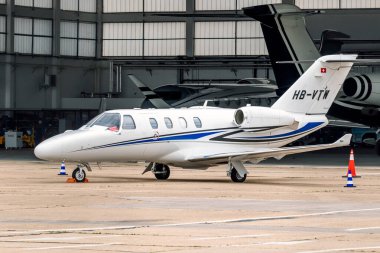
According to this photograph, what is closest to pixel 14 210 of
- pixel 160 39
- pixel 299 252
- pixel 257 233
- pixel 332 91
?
pixel 257 233

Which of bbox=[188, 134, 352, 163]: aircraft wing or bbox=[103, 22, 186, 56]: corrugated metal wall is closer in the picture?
bbox=[188, 134, 352, 163]: aircraft wing

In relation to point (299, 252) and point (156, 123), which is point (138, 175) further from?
point (299, 252)

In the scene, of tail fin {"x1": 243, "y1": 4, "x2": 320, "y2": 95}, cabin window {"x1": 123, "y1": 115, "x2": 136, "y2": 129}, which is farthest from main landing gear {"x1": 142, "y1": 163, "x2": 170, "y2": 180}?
tail fin {"x1": 243, "y1": 4, "x2": 320, "y2": 95}

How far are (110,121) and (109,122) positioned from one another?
52 mm

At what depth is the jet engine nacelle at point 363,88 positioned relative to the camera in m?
55.2

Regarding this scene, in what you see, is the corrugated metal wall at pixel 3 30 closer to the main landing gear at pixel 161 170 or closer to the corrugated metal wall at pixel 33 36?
the corrugated metal wall at pixel 33 36

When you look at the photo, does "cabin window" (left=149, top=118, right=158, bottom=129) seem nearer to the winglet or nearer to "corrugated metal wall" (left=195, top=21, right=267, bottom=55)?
the winglet

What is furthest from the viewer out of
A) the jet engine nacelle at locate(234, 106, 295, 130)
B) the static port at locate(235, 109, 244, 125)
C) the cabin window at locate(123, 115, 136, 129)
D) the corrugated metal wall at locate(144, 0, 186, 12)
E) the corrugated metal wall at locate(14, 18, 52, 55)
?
the corrugated metal wall at locate(14, 18, 52, 55)

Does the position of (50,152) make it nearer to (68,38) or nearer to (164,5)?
(164,5)

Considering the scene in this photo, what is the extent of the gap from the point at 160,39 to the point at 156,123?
1933 inches

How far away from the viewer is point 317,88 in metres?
36.9

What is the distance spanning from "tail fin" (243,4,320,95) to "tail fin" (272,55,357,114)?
19.1 metres

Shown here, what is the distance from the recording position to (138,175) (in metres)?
39.9

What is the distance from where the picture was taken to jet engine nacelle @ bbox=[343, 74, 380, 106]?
181 feet
